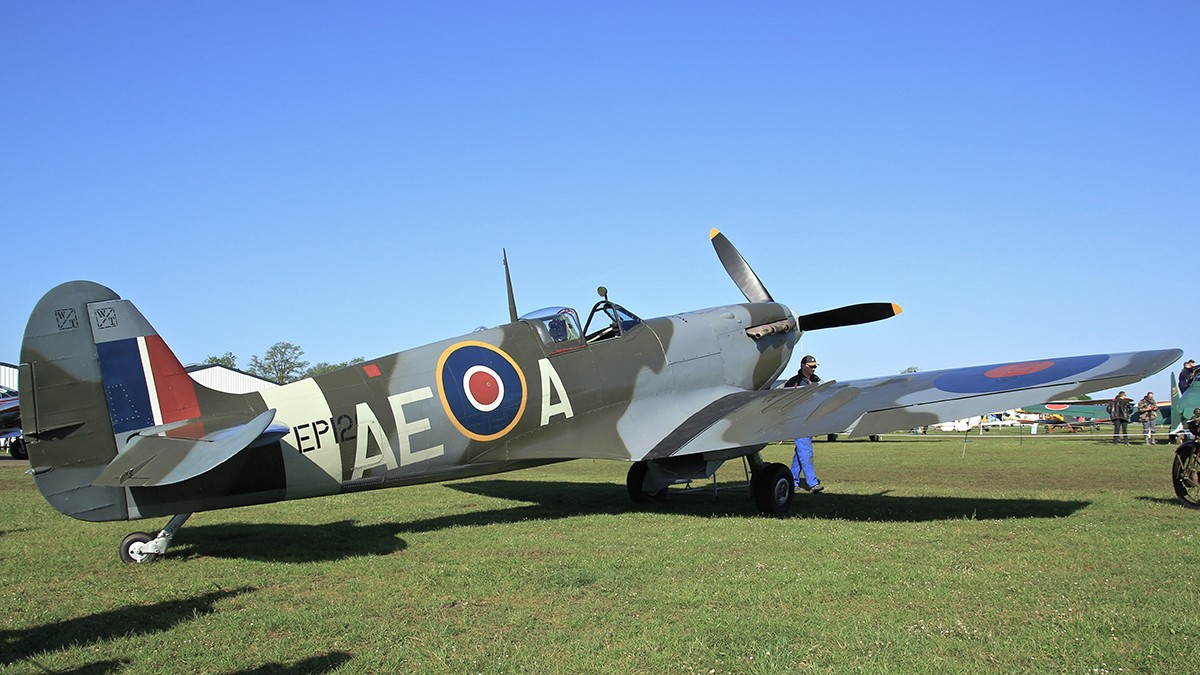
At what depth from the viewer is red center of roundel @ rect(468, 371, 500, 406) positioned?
8906 mm

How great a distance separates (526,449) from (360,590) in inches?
137

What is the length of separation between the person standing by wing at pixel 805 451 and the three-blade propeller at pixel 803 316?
82 centimetres

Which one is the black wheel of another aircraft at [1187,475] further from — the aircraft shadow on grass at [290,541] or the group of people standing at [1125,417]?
the group of people standing at [1125,417]

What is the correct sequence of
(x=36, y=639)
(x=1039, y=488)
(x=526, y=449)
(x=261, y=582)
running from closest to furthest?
(x=36, y=639) < (x=261, y=582) < (x=526, y=449) < (x=1039, y=488)

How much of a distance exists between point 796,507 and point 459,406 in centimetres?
415

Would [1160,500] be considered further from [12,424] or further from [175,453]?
[12,424]

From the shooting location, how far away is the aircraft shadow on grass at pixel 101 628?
4.54 meters

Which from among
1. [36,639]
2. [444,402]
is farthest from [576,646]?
[444,402]

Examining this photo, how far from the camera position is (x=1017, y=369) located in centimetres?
902

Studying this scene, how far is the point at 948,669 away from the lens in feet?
12.7

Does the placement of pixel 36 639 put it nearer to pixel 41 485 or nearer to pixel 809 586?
pixel 41 485

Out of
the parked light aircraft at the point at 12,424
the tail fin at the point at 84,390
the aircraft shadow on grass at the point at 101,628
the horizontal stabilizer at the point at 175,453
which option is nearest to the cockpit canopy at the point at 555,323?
the horizontal stabilizer at the point at 175,453

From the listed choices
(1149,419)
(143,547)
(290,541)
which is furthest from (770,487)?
(1149,419)

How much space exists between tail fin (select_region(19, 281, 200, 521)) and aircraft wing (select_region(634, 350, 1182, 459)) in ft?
16.5
